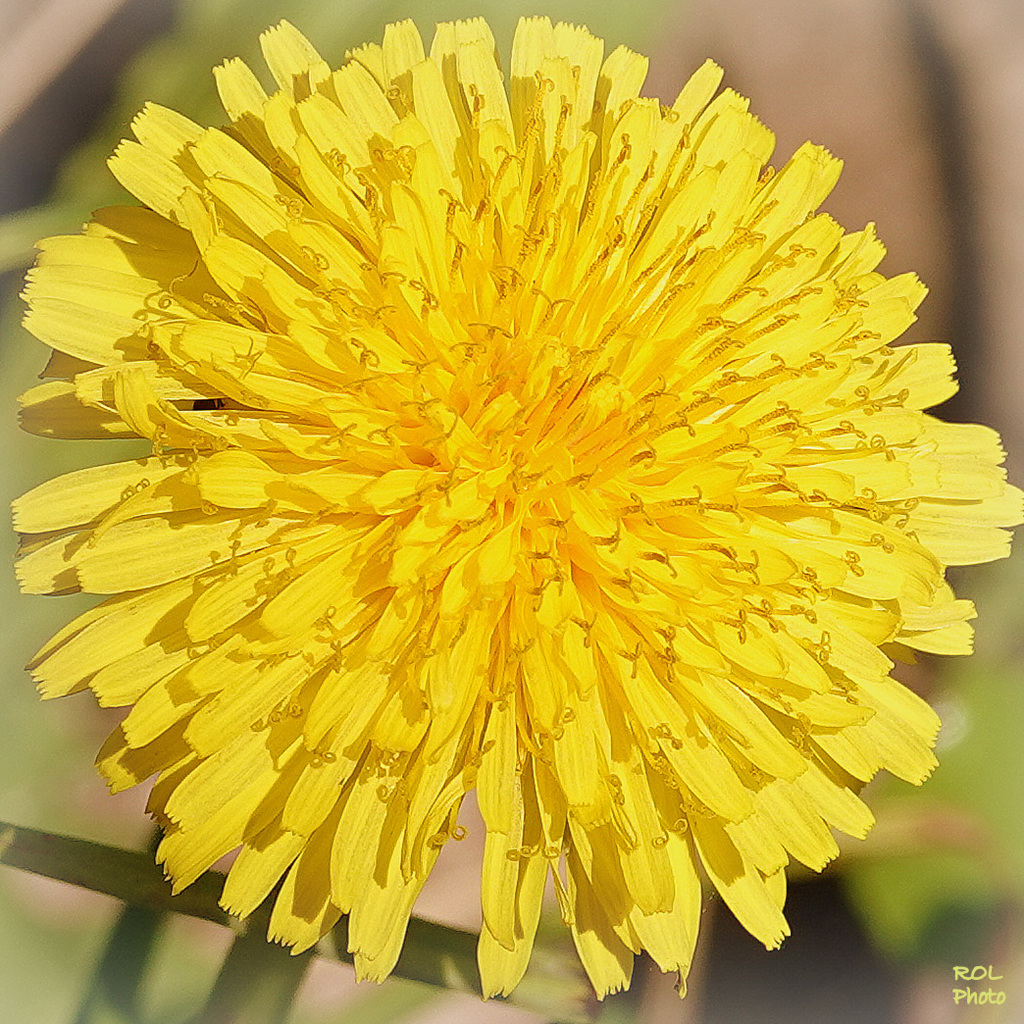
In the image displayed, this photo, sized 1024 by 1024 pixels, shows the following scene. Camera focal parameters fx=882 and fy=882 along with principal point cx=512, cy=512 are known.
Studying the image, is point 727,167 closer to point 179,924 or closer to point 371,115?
point 371,115

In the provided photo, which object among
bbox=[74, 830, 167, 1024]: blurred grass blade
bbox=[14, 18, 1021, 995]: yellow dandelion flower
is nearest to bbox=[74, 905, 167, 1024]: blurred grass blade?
bbox=[74, 830, 167, 1024]: blurred grass blade

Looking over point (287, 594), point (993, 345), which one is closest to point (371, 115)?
point (287, 594)

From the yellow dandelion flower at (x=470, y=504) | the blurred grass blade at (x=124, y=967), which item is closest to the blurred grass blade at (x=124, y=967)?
the blurred grass blade at (x=124, y=967)

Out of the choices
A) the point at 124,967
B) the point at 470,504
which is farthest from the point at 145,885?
the point at 470,504

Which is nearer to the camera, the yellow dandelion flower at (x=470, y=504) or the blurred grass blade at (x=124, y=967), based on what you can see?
the yellow dandelion flower at (x=470, y=504)

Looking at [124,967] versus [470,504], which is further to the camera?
[124,967]

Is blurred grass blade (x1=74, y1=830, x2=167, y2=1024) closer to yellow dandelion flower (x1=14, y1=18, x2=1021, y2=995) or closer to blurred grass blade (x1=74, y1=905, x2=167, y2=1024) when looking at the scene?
blurred grass blade (x1=74, y1=905, x2=167, y2=1024)

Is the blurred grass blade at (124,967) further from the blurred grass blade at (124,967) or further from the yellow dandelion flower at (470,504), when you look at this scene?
the yellow dandelion flower at (470,504)

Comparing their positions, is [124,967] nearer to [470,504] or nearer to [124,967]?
[124,967]
